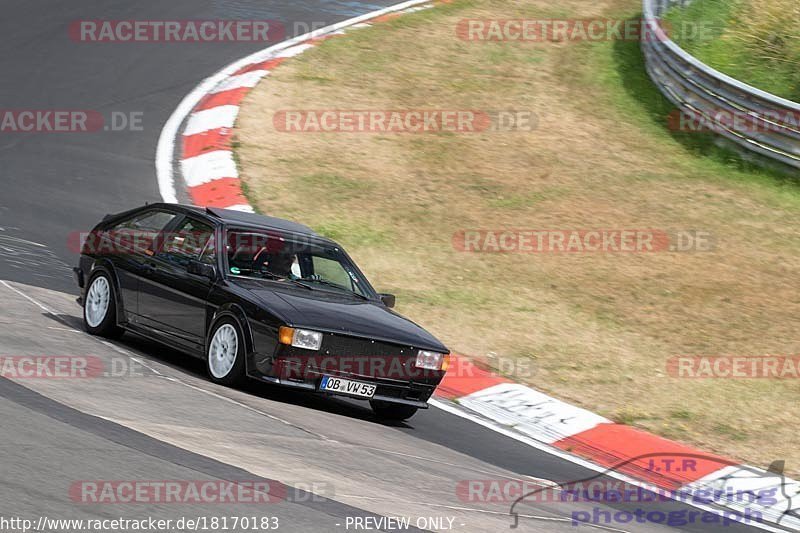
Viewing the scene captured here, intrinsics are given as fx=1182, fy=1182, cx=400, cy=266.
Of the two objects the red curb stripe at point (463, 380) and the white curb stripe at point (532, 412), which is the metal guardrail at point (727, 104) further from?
the white curb stripe at point (532, 412)

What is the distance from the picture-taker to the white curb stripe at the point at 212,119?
15.6m

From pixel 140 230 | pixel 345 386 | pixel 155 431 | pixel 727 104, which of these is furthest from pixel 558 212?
pixel 155 431

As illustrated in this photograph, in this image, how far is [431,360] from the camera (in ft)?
28.6

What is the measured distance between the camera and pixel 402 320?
9148 mm

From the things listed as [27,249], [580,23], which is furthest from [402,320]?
[580,23]

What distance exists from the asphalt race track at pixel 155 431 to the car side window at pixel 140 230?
0.77 metres

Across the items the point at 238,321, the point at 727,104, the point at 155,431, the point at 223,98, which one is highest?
the point at 727,104

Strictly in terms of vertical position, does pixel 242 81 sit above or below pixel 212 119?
above

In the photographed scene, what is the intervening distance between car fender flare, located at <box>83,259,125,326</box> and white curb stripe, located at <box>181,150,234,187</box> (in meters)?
4.34

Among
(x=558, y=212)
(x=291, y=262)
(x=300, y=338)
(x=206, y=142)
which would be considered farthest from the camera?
(x=206, y=142)

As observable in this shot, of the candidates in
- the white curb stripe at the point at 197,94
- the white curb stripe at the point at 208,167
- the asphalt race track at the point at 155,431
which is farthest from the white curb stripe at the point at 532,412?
the white curb stripe at the point at 208,167

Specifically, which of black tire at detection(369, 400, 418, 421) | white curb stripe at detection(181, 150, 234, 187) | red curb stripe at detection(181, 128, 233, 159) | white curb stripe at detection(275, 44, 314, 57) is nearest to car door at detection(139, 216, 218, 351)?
black tire at detection(369, 400, 418, 421)

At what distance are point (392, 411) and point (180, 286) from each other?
1875mm

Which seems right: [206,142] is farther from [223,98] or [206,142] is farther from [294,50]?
[294,50]
